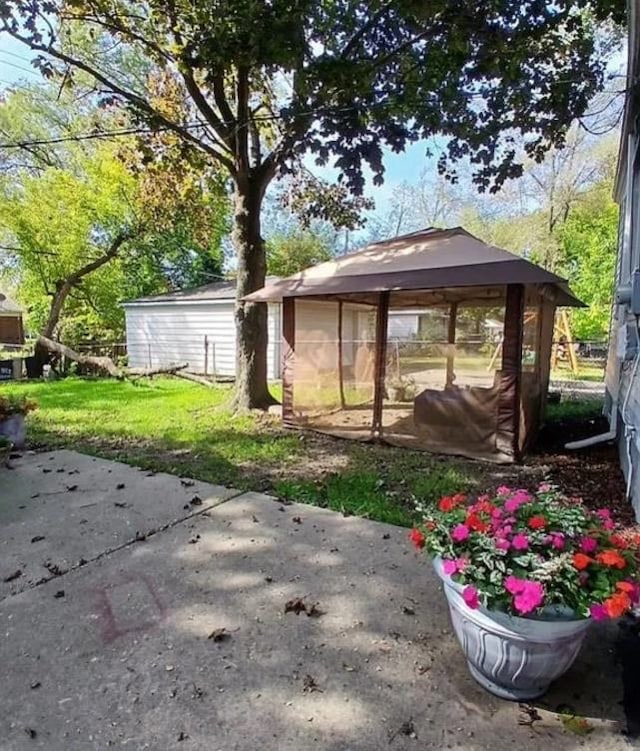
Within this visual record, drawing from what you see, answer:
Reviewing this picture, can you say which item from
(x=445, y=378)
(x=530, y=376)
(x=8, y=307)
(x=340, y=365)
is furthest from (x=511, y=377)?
(x=8, y=307)

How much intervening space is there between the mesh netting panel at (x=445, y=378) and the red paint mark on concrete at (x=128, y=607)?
3.94m

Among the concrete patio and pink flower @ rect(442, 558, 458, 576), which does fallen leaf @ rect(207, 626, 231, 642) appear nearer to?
the concrete patio

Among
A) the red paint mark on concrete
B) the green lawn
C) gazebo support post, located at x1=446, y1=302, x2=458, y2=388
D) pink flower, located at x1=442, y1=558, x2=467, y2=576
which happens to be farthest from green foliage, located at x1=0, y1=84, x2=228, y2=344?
pink flower, located at x1=442, y1=558, x2=467, y2=576

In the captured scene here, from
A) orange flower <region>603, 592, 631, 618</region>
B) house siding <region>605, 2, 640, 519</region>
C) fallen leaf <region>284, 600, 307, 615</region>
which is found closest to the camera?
orange flower <region>603, 592, 631, 618</region>

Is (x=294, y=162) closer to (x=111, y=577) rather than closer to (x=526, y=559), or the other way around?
(x=111, y=577)

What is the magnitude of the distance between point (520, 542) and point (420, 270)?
4.16 meters

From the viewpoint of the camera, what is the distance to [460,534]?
1896 millimetres

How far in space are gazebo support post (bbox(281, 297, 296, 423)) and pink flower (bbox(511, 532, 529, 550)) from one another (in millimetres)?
5305

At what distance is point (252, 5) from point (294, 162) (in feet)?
11.2

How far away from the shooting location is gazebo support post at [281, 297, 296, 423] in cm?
688

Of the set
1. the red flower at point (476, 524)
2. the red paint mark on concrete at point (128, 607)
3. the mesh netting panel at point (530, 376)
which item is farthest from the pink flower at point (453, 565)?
the mesh netting panel at point (530, 376)

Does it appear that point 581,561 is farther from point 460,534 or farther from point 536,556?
point 460,534

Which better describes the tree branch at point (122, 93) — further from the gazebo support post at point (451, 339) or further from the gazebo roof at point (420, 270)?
the gazebo support post at point (451, 339)

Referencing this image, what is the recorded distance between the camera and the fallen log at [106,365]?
12.0 metres
